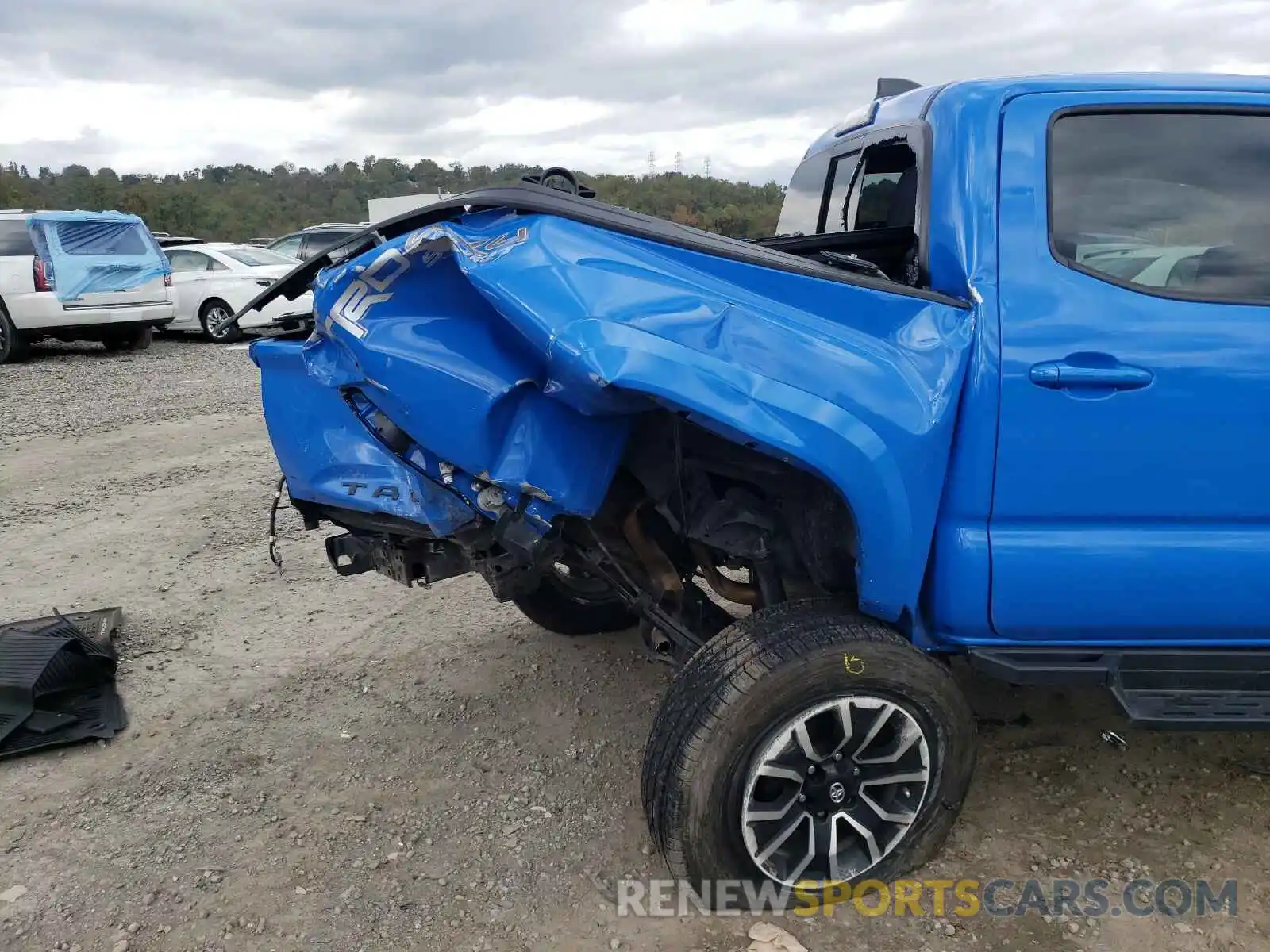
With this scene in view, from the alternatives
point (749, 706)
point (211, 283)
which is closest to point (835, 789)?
point (749, 706)

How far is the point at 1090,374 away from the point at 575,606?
229 centimetres

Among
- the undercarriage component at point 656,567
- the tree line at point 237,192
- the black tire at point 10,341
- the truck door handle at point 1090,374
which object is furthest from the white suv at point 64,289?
the tree line at point 237,192

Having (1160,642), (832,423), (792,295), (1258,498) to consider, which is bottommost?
(1160,642)

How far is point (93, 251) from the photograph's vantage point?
1130cm

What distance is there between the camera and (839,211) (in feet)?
11.7

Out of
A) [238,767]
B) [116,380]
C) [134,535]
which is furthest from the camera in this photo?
[116,380]

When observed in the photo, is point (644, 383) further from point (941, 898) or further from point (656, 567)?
point (941, 898)

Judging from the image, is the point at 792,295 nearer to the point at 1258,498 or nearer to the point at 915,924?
Answer: the point at 1258,498

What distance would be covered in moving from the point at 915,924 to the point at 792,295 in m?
1.60

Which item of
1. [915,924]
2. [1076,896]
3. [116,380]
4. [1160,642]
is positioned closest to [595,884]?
[915,924]

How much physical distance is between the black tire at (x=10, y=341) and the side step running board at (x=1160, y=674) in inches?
473

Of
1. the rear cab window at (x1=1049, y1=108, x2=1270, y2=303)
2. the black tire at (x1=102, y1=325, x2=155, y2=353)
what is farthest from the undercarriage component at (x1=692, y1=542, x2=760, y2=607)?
the black tire at (x1=102, y1=325, x2=155, y2=353)

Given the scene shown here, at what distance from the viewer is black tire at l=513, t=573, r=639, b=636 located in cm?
378

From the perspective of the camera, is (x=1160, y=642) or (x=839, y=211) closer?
(x=1160, y=642)
